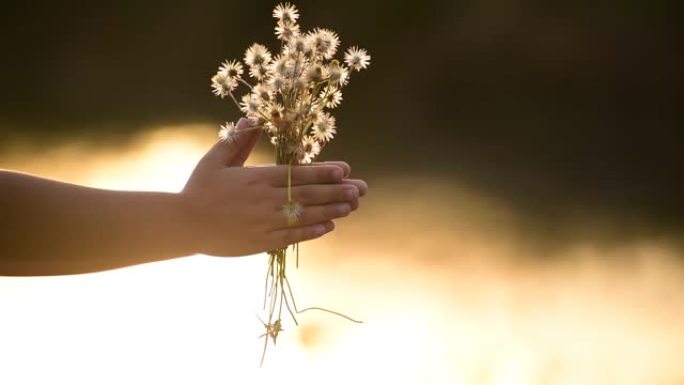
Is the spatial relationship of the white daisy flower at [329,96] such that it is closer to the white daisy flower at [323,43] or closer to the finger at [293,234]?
the white daisy flower at [323,43]

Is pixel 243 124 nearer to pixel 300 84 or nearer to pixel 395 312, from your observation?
pixel 300 84

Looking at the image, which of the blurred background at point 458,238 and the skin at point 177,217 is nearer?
the skin at point 177,217

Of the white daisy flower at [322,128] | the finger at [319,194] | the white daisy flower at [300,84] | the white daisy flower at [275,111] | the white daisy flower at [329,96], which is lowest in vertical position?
the finger at [319,194]

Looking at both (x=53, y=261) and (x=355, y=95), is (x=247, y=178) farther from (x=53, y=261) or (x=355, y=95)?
(x=355, y=95)

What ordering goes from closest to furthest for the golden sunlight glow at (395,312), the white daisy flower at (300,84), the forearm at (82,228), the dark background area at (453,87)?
the forearm at (82,228), the white daisy flower at (300,84), the golden sunlight glow at (395,312), the dark background area at (453,87)

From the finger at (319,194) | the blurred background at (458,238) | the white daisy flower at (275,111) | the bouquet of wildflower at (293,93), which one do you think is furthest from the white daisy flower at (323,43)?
the blurred background at (458,238)

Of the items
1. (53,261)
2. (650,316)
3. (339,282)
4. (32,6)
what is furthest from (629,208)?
(32,6)

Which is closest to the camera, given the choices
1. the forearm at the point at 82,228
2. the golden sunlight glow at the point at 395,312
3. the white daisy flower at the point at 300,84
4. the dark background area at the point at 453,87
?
the forearm at the point at 82,228
